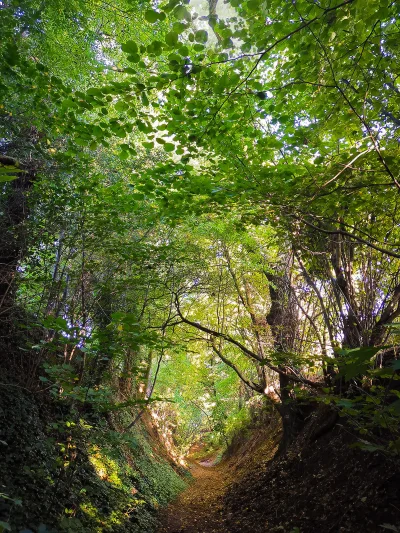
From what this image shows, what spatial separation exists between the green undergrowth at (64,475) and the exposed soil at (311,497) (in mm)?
1317

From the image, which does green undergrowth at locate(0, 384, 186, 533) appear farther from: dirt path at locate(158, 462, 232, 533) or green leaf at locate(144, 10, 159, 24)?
green leaf at locate(144, 10, 159, 24)

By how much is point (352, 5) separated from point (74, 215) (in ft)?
15.9

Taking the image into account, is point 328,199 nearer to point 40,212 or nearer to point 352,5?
point 352,5

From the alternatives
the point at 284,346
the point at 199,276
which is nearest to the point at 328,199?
the point at 284,346

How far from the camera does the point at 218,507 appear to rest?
29.2 feet

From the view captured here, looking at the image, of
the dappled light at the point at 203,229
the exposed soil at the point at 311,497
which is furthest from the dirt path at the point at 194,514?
the dappled light at the point at 203,229

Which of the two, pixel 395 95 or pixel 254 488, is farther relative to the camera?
pixel 254 488

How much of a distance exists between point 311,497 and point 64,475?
4079 mm

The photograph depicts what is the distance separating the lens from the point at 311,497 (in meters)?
5.70

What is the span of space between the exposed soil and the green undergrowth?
132 cm

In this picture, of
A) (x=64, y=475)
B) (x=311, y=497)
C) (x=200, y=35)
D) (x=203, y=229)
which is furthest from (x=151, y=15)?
(x=311, y=497)

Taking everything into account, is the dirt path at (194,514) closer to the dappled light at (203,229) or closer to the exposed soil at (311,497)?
the exposed soil at (311,497)

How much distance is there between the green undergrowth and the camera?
4.03 metres

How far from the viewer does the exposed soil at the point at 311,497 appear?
163 inches
